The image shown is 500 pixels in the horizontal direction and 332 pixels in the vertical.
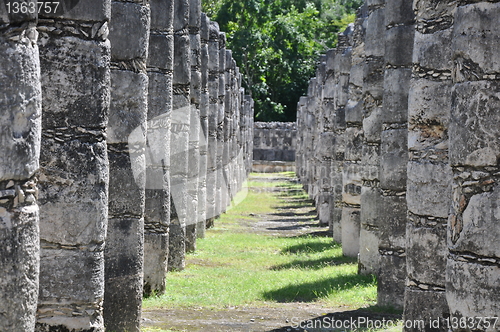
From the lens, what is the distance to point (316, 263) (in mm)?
12633

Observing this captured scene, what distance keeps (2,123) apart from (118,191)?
418 centimetres

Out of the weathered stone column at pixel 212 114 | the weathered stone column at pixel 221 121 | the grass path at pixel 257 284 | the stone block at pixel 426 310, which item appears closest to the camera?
the stone block at pixel 426 310

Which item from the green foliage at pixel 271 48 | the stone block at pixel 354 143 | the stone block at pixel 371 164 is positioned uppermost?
the green foliage at pixel 271 48

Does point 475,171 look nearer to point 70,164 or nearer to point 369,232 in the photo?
point 70,164

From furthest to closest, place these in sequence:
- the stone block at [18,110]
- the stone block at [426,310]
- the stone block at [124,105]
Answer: the stone block at [124,105], the stone block at [426,310], the stone block at [18,110]

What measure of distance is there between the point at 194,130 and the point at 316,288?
4.01 metres

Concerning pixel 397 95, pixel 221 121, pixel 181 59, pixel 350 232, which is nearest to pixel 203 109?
pixel 350 232

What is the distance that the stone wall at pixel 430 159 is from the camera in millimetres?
4582

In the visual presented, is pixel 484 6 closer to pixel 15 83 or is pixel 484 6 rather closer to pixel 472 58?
pixel 472 58

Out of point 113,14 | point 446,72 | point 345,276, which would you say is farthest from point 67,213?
point 345,276

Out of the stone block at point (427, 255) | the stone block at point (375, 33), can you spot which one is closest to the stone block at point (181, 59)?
the stone block at point (375, 33)

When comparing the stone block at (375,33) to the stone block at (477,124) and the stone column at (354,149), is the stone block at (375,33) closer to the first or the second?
the stone column at (354,149)

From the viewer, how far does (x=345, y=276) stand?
11047mm

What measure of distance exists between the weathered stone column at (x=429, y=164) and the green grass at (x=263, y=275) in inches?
83.2
